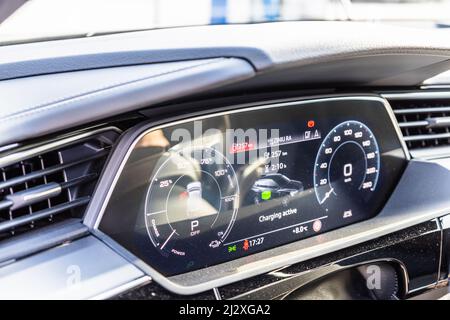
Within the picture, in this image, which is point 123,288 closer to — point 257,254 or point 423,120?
point 257,254

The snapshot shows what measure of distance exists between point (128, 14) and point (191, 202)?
2.07 feet

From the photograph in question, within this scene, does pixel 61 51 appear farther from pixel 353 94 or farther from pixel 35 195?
pixel 353 94

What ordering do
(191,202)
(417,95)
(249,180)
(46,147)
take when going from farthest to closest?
(417,95), (249,180), (191,202), (46,147)

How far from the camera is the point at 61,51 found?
1630mm

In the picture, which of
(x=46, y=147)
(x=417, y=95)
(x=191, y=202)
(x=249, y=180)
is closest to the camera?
(x=46, y=147)

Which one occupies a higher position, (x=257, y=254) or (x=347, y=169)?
(x=347, y=169)

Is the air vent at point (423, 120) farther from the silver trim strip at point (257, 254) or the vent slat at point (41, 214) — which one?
the vent slat at point (41, 214)

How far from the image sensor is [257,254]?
5.97 feet

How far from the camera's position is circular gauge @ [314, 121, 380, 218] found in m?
1.96

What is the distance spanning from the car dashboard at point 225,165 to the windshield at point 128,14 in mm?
82

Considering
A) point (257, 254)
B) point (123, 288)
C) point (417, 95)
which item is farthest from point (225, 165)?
point (417, 95)

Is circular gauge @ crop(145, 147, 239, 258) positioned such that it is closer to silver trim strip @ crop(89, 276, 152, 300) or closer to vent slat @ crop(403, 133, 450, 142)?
silver trim strip @ crop(89, 276, 152, 300)

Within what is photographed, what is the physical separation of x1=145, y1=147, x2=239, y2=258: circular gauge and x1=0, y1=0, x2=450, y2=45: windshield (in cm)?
49
